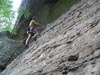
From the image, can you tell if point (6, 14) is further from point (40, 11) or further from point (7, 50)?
point (7, 50)

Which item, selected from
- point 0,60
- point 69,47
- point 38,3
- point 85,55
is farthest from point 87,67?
point 38,3

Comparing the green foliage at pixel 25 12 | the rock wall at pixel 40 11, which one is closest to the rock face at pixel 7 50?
the rock wall at pixel 40 11

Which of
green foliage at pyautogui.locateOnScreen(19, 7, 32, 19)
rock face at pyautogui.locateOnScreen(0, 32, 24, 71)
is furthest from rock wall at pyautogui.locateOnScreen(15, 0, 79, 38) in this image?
rock face at pyautogui.locateOnScreen(0, 32, 24, 71)

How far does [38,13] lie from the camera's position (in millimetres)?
20297

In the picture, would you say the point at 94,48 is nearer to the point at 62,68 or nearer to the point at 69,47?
the point at 62,68

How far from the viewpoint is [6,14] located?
22.1 meters

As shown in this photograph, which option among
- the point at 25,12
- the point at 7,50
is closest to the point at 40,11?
the point at 25,12

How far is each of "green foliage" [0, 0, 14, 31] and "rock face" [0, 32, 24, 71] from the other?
5045 millimetres

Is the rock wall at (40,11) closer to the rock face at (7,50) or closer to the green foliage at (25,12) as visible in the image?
the green foliage at (25,12)

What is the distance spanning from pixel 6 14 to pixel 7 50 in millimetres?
7739

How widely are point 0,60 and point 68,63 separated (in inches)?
355

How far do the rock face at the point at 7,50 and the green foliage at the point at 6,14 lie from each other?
16.6ft

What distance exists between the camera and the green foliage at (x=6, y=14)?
69.5 feet

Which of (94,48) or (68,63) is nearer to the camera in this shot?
(94,48)
